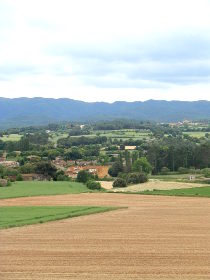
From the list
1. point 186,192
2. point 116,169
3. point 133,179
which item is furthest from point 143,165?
point 186,192

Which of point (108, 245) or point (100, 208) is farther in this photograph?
point (100, 208)

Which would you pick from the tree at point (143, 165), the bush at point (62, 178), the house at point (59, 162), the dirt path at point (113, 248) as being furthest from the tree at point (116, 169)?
the dirt path at point (113, 248)

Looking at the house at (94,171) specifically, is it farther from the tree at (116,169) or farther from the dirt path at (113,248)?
the dirt path at (113,248)

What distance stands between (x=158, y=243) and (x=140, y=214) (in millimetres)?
13990

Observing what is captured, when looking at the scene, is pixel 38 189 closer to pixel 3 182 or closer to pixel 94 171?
pixel 3 182

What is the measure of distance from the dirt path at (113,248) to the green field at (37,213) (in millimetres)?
1322

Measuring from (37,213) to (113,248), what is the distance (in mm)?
15885

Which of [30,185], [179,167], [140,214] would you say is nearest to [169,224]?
[140,214]

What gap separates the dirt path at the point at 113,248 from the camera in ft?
72.0

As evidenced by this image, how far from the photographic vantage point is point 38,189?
65500 millimetres

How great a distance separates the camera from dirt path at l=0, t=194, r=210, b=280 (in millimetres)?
21938

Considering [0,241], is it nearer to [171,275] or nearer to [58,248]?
[58,248]

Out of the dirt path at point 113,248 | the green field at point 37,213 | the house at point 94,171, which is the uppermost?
the dirt path at point 113,248

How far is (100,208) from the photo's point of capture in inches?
1801
